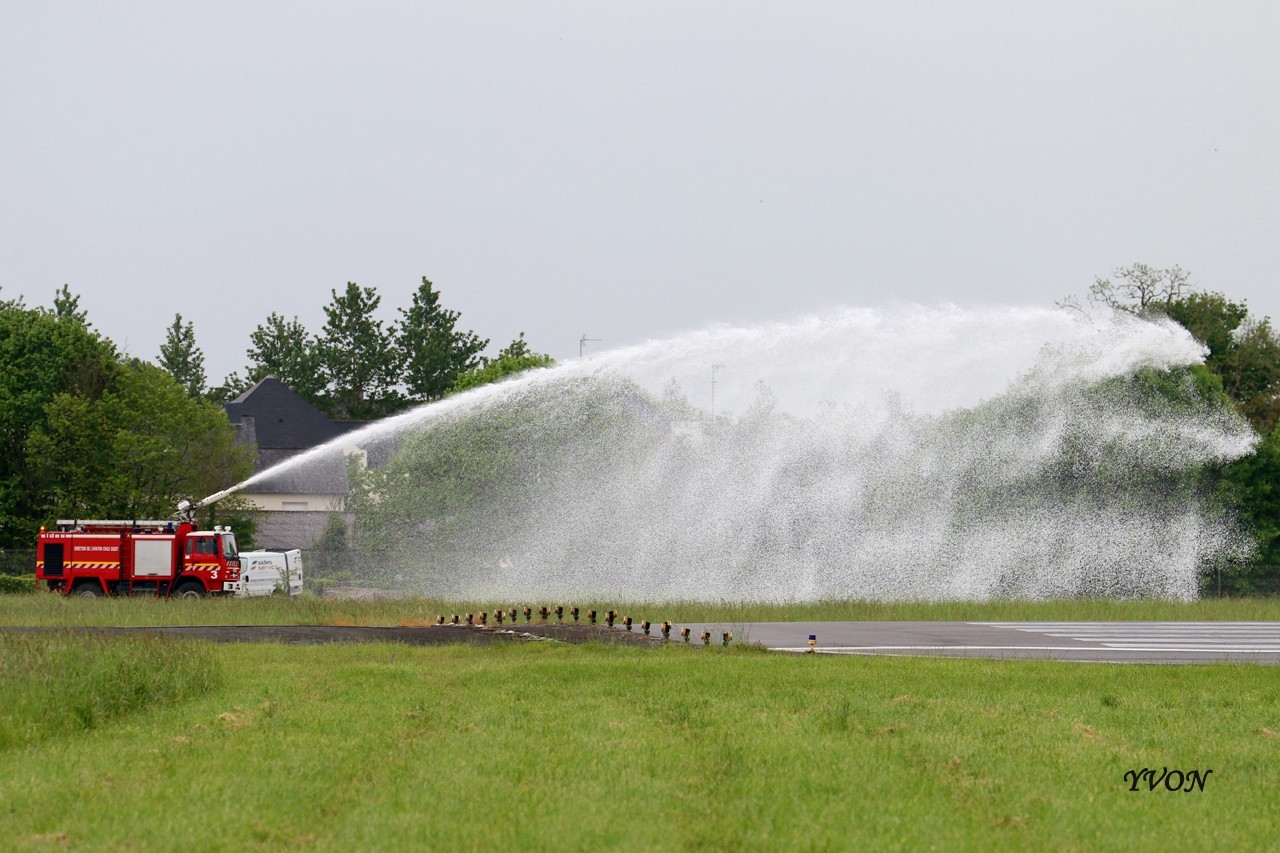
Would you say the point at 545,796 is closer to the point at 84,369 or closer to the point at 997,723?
the point at 997,723

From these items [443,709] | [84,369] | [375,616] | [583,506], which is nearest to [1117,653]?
[443,709]

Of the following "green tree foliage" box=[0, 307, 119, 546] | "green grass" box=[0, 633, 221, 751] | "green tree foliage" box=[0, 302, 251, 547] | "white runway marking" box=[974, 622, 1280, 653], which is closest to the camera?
"green grass" box=[0, 633, 221, 751]

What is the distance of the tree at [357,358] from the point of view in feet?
359

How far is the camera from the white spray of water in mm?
36781

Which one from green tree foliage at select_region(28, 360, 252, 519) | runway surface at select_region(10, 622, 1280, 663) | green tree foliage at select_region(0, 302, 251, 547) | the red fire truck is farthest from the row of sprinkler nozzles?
green tree foliage at select_region(0, 302, 251, 547)

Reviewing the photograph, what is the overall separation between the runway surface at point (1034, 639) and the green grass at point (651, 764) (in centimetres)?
530

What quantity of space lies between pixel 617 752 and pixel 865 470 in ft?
92.2

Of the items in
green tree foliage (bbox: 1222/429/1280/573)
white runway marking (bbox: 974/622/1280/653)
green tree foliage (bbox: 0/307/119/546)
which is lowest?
white runway marking (bbox: 974/622/1280/653)

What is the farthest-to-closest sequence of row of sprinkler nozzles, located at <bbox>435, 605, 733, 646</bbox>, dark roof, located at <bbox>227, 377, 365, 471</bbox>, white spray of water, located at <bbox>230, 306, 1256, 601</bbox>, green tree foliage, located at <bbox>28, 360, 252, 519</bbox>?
dark roof, located at <bbox>227, 377, 365, 471</bbox> < green tree foliage, located at <bbox>28, 360, 252, 519</bbox> < white spray of water, located at <bbox>230, 306, 1256, 601</bbox> < row of sprinkler nozzles, located at <bbox>435, 605, 733, 646</bbox>

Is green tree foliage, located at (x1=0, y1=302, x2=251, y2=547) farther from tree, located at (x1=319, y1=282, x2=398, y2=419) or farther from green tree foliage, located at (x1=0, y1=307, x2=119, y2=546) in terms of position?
tree, located at (x1=319, y1=282, x2=398, y2=419)

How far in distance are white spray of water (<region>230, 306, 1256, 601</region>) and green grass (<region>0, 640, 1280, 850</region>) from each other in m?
18.6

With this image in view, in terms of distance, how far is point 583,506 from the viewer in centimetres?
4025

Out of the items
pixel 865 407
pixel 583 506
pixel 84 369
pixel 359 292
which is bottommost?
pixel 583 506

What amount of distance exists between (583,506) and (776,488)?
6.11 metres
